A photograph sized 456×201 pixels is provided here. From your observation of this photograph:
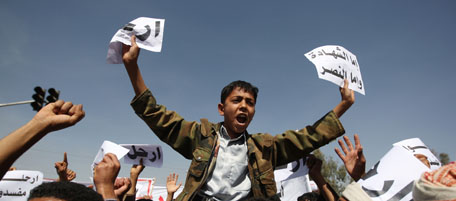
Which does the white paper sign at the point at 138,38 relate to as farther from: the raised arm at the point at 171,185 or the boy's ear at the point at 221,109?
the raised arm at the point at 171,185

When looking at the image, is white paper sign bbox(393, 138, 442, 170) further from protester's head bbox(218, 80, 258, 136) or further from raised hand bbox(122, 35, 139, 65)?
raised hand bbox(122, 35, 139, 65)

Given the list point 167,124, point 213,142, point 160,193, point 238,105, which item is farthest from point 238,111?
point 160,193

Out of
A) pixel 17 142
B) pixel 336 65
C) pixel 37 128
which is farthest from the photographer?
pixel 336 65

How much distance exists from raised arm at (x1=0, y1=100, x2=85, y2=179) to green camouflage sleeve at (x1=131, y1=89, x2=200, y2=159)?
2.78 ft

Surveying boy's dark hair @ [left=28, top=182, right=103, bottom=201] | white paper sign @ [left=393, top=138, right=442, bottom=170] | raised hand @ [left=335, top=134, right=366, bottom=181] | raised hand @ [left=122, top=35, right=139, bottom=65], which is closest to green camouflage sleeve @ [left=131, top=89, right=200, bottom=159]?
raised hand @ [left=122, top=35, right=139, bottom=65]

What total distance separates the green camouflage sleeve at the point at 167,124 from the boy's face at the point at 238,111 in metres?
0.30

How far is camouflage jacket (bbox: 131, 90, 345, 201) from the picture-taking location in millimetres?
2469

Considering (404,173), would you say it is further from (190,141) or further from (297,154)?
(190,141)

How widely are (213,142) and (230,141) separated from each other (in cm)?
19

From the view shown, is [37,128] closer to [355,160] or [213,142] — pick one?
[213,142]

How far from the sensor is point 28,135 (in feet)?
4.54

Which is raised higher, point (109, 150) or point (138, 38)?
point (138, 38)

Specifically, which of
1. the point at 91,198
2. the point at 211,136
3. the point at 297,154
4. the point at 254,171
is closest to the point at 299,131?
the point at 297,154

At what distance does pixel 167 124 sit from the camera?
8.55ft
